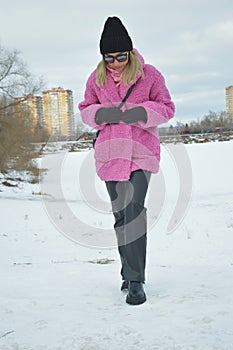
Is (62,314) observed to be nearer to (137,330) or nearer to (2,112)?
(137,330)

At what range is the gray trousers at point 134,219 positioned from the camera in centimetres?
258

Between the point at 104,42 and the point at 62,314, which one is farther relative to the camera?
the point at 104,42

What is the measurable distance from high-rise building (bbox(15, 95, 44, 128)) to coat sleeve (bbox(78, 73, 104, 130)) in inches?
680

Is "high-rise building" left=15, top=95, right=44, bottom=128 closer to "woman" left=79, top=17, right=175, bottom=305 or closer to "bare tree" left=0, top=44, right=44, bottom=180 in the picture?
"bare tree" left=0, top=44, right=44, bottom=180

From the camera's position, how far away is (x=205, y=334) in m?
1.94

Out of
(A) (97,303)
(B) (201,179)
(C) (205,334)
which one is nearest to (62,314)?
(A) (97,303)

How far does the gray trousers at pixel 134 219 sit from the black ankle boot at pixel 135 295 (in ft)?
0.12

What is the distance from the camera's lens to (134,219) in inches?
102

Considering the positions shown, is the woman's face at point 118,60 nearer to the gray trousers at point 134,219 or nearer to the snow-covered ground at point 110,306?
the gray trousers at point 134,219

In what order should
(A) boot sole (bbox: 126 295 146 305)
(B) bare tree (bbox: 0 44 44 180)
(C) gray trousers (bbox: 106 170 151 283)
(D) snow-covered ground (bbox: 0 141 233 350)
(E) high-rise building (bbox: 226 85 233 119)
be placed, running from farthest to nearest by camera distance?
(E) high-rise building (bbox: 226 85 233 119), (B) bare tree (bbox: 0 44 44 180), (C) gray trousers (bbox: 106 170 151 283), (A) boot sole (bbox: 126 295 146 305), (D) snow-covered ground (bbox: 0 141 233 350)

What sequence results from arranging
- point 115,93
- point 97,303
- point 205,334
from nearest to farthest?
point 205,334 < point 97,303 < point 115,93

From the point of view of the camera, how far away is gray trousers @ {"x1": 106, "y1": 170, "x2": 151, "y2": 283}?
101 inches

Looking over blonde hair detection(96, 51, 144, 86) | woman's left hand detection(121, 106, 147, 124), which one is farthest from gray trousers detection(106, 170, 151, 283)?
blonde hair detection(96, 51, 144, 86)

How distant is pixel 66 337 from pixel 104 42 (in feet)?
5.89
